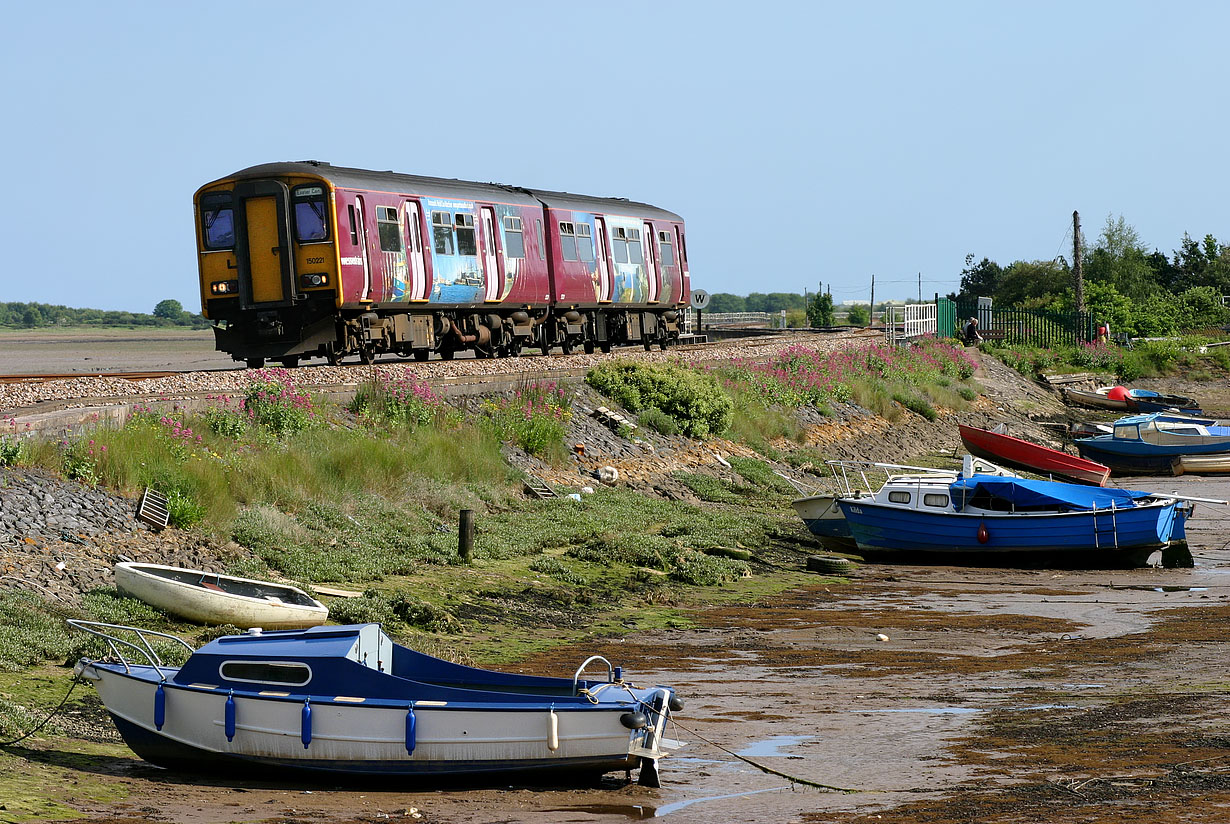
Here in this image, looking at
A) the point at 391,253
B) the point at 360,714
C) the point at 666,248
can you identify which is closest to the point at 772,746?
the point at 360,714

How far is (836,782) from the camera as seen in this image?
10.3 meters

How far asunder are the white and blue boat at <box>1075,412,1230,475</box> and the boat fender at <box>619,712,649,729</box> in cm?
3319

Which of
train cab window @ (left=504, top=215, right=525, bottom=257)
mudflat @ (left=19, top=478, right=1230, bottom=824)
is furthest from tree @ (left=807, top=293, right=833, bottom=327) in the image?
mudflat @ (left=19, top=478, right=1230, bottom=824)

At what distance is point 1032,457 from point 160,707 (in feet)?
92.7

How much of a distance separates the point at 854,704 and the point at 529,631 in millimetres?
4486

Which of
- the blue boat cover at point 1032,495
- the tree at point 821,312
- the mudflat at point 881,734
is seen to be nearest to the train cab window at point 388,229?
the blue boat cover at point 1032,495

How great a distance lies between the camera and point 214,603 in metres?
13.9

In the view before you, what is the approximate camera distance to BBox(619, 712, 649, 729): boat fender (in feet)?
32.4

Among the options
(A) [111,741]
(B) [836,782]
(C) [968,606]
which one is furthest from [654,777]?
(C) [968,606]

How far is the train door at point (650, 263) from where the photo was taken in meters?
40.4

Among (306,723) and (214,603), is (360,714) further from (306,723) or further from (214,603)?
(214,603)

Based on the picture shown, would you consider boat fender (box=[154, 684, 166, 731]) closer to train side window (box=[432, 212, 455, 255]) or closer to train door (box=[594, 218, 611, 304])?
train side window (box=[432, 212, 455, 255])

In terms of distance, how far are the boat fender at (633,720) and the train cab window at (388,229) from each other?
19.6m

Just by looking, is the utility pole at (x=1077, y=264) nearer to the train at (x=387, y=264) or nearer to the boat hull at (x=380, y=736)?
the train at (x=387, y=264)
